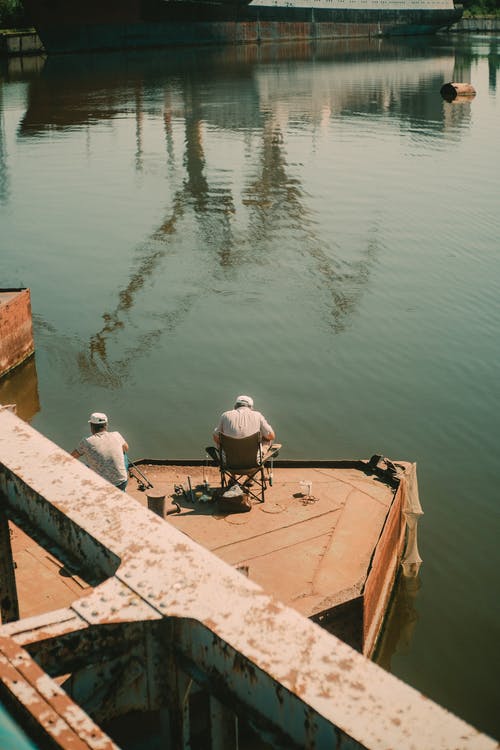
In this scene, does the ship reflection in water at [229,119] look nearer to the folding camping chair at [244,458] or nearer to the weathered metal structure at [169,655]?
the folding camping chair at [244,458]

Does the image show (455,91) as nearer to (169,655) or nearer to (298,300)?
(298,300)

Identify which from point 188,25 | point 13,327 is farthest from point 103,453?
point 188,25

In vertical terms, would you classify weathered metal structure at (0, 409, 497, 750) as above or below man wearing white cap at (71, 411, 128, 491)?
above

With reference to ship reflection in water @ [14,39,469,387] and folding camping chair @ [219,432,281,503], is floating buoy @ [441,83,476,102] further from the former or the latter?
folding camping chair @ [219,432,281,503]

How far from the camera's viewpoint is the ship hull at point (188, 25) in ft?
296

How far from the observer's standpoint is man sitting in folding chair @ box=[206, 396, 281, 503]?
34.3 feet

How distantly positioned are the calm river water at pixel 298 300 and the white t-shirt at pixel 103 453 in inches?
160

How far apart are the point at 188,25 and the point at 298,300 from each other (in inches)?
3239

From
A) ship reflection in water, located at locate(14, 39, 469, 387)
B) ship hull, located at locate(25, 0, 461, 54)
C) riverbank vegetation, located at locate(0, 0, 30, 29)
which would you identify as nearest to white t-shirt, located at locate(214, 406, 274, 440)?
ship reflection in water, located at locate(14, 39, 469, 387)

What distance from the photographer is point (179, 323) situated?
2189 cm

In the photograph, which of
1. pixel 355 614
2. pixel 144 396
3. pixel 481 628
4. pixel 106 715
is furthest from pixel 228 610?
pixel 144 396

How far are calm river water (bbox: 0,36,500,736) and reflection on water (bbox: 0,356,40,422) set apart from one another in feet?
0.17

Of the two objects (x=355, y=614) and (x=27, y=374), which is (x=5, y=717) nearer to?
(x=355, y=614)

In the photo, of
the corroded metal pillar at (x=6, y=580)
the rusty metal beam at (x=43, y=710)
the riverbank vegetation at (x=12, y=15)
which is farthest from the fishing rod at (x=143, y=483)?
the riverbank vegetation at (x=12, y=15)
